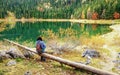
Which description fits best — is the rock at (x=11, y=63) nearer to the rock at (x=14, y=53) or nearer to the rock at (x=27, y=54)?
the rock at (x=14, y=53)

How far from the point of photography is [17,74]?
16906 millimetres

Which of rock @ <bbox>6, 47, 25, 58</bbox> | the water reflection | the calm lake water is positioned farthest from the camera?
the water reflection

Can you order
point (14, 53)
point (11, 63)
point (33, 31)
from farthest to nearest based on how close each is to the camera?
point (33, 31) → point (14, 53) → point (11, 63)

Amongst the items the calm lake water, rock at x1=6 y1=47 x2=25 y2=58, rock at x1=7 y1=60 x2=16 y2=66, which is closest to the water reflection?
the calm lake water

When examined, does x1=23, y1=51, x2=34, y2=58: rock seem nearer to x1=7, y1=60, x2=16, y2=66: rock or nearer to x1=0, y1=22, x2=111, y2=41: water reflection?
x1=7, y1=60, x2=16, y2=66: rock

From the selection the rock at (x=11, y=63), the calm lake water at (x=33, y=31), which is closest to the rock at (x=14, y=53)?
the rock at (x=11, y=63)

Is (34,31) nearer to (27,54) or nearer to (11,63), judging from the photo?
(27,54)

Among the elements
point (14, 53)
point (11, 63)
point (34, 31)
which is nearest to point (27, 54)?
point (14, 53)

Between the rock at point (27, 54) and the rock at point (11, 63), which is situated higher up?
the rock at point (11, 63)

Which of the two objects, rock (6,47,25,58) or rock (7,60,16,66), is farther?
rock (6,47,25,58)

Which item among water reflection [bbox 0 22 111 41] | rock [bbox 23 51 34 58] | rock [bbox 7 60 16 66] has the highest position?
rock [bbox 7 60 16 66]

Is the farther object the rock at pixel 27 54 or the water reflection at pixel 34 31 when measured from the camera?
the water reflection at pixel 34 31

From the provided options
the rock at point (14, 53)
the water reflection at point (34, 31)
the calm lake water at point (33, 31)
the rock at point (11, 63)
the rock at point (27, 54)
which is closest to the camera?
the rock at point (11, 63)

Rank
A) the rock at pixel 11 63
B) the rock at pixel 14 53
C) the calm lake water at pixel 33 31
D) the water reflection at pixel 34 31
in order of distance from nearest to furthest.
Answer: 1. the rock at pixel 11 63
2. the rock at pixel 14 53
3. the calm lake water at pixel 33 31
4. the water reflection at pixel 34 31
